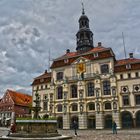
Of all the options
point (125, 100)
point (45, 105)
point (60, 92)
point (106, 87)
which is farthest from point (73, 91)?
point (125, 100)

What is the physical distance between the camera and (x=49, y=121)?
20266 mm

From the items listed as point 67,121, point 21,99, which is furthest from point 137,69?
point 21,99

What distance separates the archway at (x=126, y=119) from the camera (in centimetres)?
4109

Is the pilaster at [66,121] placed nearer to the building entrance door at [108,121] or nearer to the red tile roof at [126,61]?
the building entrance door at [108,121]

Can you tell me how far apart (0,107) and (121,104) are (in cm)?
4124

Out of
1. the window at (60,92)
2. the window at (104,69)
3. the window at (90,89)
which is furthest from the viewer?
the window at (60,92)

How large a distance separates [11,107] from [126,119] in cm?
3630

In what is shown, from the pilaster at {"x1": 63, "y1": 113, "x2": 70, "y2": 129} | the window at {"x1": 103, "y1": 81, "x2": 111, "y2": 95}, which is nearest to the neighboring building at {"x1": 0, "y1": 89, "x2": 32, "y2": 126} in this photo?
the pilaster at {"x1": 63, "y1": 113, "x2": 70, "y2": 129}

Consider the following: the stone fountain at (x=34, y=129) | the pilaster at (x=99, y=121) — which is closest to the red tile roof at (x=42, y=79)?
the pilaster at (x=99, y=121)

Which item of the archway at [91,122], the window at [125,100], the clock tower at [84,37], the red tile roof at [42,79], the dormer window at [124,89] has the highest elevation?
the clock tower at [84,37]

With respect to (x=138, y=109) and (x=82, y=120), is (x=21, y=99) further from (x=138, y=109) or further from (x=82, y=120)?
(x=138, y=109)

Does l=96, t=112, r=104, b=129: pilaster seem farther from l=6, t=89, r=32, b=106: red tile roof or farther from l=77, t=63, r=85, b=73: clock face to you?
l=6, t=89, r=32, b=106: red tile roof

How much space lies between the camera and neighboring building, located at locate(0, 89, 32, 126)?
6211 centimetres

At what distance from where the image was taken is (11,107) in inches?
2467
